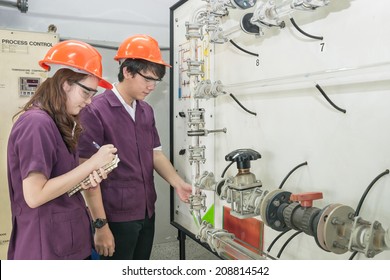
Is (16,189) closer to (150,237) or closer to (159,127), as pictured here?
(150,237)

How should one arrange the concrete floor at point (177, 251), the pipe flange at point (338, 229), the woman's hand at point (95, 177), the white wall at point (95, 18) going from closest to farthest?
the pipe flange at point (338, 229)
the woman's hand at point (95, 177)
the white wall at point (95, 18)
the concrete floor at point (177, 251)

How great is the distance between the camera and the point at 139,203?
1.44m

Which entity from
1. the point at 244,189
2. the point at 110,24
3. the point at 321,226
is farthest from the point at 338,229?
the point at 110,24

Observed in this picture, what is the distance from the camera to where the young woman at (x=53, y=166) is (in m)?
0.93

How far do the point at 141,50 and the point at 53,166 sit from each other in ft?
2.22

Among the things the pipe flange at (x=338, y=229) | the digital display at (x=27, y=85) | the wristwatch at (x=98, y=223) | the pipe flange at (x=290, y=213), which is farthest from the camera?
the digital display at (x=27, y=85)

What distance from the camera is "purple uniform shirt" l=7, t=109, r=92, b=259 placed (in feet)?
3.04

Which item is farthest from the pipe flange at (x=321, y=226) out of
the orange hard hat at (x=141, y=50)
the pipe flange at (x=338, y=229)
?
the orange hard hat at (x=141, y=50)

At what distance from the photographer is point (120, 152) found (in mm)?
1391

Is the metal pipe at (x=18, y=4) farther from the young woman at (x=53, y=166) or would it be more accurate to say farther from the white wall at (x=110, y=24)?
the young woman at (x=53, y=166)

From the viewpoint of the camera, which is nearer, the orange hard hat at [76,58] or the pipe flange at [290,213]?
the pipe flange at [290,213]

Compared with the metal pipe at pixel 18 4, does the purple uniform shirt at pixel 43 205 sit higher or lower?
lower

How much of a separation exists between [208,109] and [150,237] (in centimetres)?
67

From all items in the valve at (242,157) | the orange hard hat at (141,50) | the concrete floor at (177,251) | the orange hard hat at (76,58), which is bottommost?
the concrete floor at (177,251)
